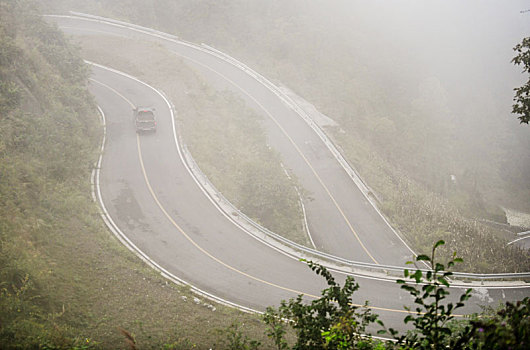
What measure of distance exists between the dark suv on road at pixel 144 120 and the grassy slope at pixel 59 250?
3897 millimetres

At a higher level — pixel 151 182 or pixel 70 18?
pixel 70 18

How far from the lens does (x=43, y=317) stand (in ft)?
36.6

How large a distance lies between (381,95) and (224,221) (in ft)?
106

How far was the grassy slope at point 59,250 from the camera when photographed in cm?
1155

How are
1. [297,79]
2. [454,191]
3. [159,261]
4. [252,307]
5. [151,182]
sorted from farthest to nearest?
[297,79], [454,191], [151,182], [159,261], [252,307]

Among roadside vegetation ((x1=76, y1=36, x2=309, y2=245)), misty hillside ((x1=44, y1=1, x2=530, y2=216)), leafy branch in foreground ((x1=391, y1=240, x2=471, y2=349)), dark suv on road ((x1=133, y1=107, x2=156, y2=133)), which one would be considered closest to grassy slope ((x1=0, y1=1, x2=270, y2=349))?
dark suv on road ((x1=133, y1=107, x2=156, y2=133))

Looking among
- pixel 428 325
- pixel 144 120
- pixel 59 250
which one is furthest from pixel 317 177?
pixel 428 325

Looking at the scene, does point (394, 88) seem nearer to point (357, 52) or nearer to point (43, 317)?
point (357, 52)

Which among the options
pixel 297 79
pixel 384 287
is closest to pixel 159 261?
pixel 384 287

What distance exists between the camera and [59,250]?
1592cm

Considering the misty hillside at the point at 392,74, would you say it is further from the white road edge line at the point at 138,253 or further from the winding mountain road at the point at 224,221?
the white road edge line at the point at 138,253

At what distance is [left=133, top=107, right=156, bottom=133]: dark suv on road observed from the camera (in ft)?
101

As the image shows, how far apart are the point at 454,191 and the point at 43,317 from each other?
4283cm

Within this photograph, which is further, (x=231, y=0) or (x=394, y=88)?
(x=231, y=0)
